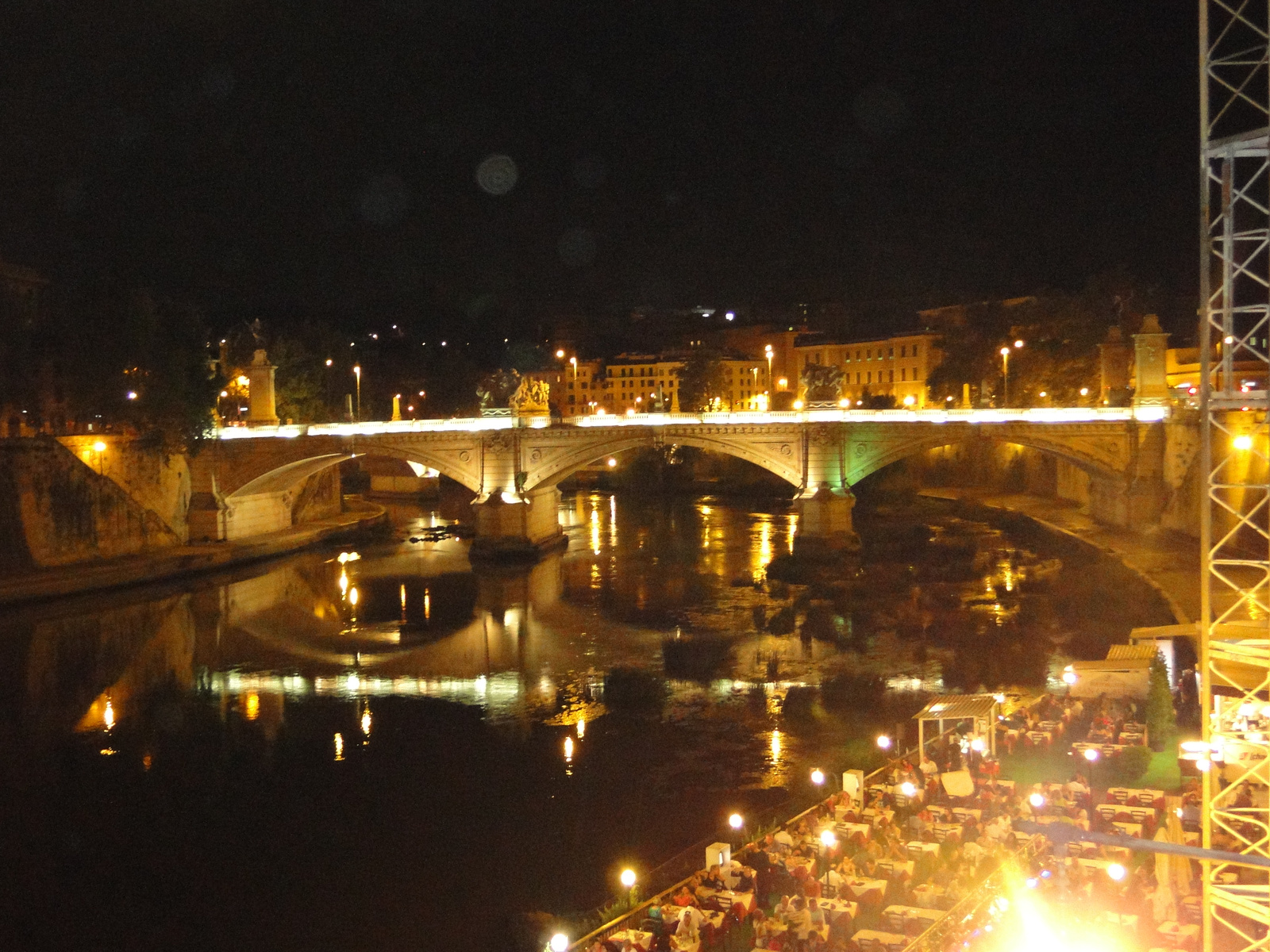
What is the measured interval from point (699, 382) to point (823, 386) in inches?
1038

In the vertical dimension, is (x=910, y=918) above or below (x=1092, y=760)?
below

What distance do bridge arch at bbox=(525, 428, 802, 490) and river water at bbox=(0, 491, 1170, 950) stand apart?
3.56 meters

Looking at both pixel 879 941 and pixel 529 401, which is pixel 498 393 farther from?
pixel 879 941

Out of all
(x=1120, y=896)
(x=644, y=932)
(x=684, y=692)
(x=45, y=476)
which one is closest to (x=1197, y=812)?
(x=1120, y=896)

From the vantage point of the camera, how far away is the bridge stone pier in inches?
1214

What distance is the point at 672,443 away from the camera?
35.2 metres

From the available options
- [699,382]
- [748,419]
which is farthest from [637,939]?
[699,382]

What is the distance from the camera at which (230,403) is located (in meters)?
43.5

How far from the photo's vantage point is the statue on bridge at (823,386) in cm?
3497

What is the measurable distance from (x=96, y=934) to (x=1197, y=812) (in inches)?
427

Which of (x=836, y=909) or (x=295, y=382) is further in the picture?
(x=295, y=382)

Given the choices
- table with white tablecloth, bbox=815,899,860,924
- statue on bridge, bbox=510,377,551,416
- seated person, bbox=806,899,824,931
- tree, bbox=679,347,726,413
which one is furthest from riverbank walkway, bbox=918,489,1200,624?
tree, bbox=679,347,726,413

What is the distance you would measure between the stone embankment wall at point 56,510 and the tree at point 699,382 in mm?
33604

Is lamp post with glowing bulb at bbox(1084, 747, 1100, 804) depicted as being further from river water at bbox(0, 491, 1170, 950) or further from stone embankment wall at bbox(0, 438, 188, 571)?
stone embankment wall at bbox(0, 438, 188, 571)
